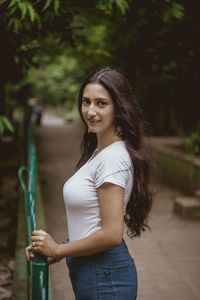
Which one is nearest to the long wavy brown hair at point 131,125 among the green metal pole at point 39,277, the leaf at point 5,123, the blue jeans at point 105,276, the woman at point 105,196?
the woman at point 105,196

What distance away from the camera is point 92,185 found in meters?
1.89

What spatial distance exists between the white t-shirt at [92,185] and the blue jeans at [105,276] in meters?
0.13

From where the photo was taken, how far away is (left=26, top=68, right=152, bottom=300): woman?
1.82 m

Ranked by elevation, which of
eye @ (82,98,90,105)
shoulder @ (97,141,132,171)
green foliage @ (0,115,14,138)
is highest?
eye @ (82,98,90,105)

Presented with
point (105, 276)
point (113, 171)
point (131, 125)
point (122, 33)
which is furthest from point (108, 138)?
point (122, 33)

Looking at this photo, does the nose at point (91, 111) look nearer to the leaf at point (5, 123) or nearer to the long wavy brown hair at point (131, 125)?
the long wavy brown hair at point (131, 125)

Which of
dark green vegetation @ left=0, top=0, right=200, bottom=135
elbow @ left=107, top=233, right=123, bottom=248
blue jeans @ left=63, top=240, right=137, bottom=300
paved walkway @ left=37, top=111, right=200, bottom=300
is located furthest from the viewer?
paved walkway @ left=37, top=111, right=200, bottom=300

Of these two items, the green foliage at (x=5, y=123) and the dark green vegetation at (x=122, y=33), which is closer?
the dark green vegetation at (x=122, y=33)

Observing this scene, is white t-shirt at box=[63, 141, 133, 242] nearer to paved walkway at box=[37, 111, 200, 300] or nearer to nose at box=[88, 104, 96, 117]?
nose at box=[88, 104, 96, 117]

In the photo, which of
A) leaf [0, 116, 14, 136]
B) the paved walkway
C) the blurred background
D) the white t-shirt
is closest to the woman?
the white t-shirt

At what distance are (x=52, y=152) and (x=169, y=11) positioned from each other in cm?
1185

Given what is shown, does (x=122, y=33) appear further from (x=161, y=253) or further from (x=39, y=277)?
(x=39, y=277)

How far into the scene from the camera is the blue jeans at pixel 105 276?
1938mm

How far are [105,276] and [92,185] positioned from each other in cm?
43
